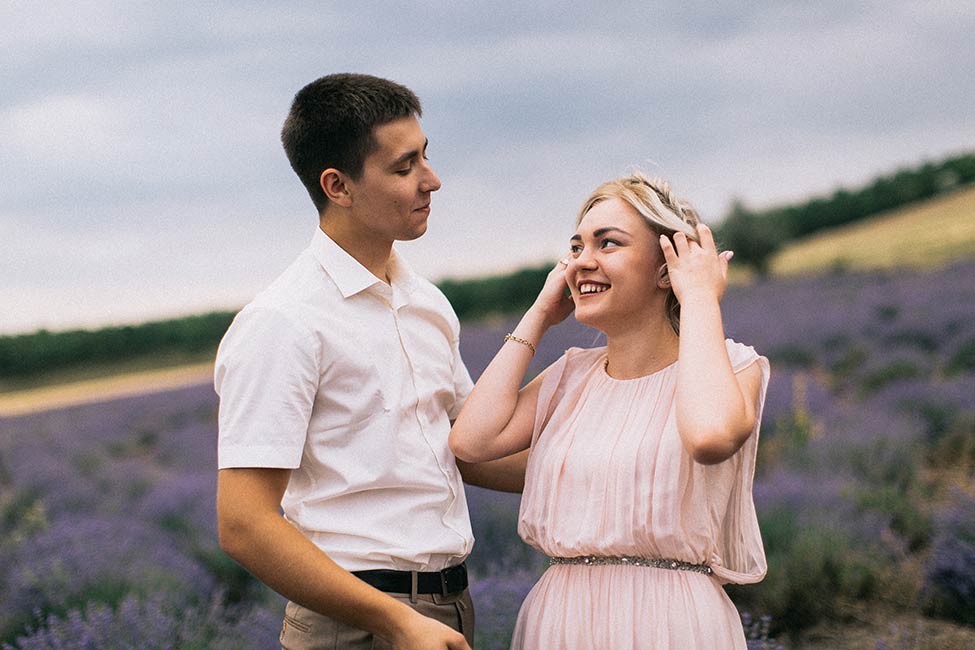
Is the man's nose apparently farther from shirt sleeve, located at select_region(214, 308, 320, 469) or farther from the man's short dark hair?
shirt sleeve, located at select_region(214, 308, 320, 469)

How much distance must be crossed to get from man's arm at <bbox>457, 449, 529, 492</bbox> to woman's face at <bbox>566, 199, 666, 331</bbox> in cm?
50

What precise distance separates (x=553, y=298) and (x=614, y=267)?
0.23 m

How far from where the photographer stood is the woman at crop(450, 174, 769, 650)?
1.95m

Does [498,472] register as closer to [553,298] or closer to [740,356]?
[553,298]

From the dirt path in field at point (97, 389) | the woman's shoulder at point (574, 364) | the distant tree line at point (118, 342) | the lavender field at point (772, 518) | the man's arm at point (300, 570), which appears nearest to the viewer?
the man's arm at point (300, 570)

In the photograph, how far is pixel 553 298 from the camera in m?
2.27

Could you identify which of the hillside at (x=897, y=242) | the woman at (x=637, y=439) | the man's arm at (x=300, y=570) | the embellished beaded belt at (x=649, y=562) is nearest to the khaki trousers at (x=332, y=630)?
the man's arm at (x=300, y=570)

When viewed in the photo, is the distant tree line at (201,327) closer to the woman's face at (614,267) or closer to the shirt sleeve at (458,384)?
the shirt sleeve at (458,384)

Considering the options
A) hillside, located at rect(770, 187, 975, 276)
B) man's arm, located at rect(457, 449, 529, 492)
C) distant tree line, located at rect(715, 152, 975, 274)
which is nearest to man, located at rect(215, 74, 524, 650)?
man's arm, located at rect(457, 449, 529, 492)

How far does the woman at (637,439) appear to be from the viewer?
6.39 feet

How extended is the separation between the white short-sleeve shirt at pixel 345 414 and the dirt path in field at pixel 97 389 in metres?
14.7

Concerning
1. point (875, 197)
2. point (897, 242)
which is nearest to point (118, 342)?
point (897, 242)

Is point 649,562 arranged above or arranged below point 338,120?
below

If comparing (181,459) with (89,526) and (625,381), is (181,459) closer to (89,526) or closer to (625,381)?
(89,526)
